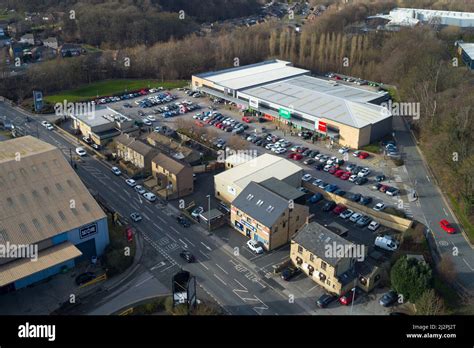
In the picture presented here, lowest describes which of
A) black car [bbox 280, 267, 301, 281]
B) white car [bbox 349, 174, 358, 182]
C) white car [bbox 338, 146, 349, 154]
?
black car [bbox 280, 267, 301, 281]

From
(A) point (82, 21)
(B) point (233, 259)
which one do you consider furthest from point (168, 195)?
(A) point (82, 21)

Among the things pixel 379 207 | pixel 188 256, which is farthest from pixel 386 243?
pixel 188 256

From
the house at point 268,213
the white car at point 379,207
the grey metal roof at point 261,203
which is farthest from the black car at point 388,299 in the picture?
the white car at point 379,207

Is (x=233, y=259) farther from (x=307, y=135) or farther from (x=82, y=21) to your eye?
(x=82, y=21)

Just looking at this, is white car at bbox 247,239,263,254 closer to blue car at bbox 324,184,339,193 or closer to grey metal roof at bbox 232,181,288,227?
grey metal roof at bbox 232,181,288,227

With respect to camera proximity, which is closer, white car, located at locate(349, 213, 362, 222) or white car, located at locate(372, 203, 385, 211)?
white car, located at locate(349, 213, 362, 222)

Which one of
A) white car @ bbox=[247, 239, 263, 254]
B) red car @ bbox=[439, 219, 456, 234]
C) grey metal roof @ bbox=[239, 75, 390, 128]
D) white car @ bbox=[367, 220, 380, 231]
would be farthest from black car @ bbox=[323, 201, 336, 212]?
grey metal roof @ bbox=[239, 75, 390, 128]

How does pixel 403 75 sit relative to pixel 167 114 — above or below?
above
